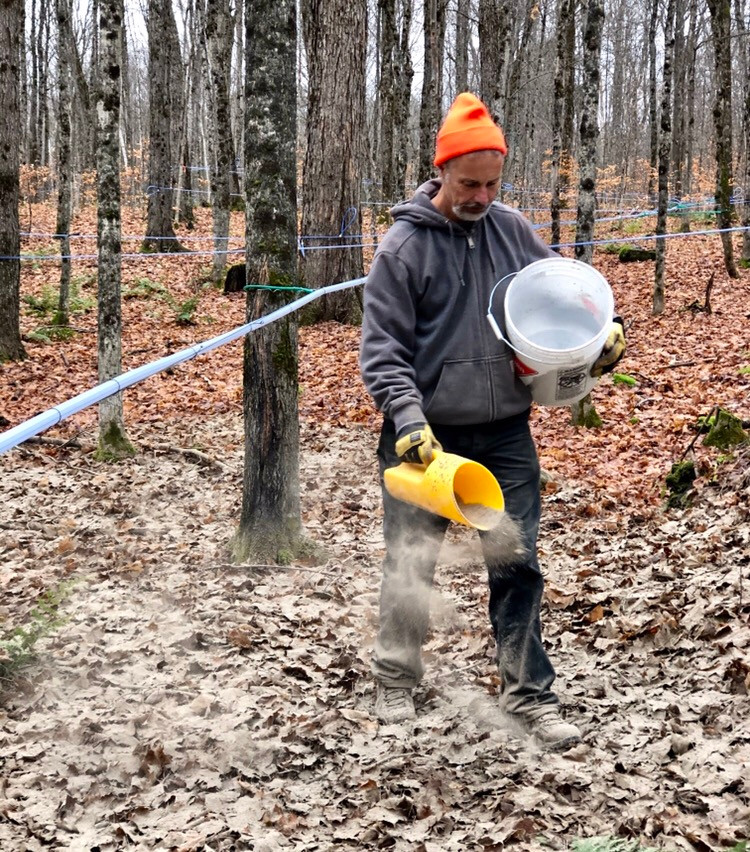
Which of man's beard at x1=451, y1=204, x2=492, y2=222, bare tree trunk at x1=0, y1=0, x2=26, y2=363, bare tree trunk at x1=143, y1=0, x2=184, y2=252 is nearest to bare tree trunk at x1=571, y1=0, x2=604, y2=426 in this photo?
man's beard at x1=451, y1=204, x2=492, y2=222

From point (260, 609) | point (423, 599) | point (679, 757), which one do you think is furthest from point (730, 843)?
point (260, 609)

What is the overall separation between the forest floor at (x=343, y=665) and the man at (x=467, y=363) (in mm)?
370

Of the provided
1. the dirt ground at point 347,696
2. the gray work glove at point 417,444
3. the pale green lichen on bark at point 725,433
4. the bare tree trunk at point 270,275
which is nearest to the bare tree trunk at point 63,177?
the dirt ground at point 347,696

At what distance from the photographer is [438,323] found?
347 cm

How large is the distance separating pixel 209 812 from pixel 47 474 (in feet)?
16.4

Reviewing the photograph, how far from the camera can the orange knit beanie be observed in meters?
3.31

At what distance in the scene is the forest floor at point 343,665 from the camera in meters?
3.10

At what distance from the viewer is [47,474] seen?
7.51m

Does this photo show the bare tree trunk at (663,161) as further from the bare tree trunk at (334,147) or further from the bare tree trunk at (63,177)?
the bare tree trunk at (63,177)

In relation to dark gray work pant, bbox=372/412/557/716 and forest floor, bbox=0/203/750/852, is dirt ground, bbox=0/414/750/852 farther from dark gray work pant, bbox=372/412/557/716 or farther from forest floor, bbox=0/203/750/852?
dark gray work pant, bbox=372/412/557/716

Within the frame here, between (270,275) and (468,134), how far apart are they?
7.39 feet

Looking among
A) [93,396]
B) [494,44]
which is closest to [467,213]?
[93,396]

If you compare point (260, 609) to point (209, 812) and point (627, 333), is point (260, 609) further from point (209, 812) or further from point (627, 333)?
point (627, 333)

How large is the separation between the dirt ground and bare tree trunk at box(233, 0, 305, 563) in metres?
0.39
